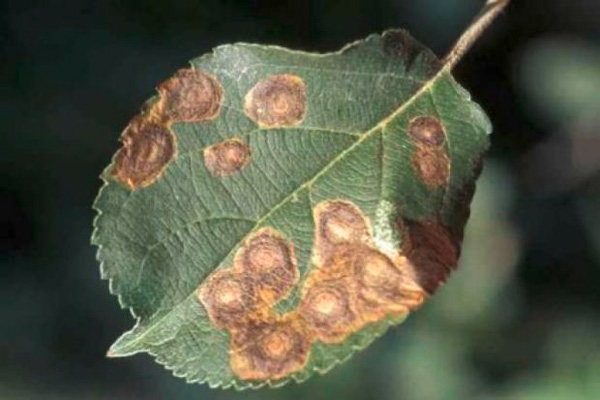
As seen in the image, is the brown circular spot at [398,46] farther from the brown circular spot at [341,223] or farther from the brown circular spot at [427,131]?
the brown circular spot at [341,223]

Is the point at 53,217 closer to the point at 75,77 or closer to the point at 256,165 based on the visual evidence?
the point at 75,77

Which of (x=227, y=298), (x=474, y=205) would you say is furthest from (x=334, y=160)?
(x=474, y=205)

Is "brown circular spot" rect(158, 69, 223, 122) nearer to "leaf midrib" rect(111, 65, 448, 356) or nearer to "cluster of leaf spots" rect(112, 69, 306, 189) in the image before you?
"cluster of leaf spots" rect(112, 69, 306, 189)

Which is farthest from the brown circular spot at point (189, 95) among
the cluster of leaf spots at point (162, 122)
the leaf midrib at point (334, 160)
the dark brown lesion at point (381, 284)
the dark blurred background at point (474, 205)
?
the dark blurred background at point (474, 205)

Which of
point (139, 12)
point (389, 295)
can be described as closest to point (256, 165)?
point (389, 295)

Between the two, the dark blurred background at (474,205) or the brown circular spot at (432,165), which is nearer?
the brown circular spot at (432,165)

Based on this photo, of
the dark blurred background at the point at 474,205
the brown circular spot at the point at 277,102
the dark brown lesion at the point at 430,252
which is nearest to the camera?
the dark brown lesion at the point at 430,252

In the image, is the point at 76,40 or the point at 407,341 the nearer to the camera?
the point at 407,341

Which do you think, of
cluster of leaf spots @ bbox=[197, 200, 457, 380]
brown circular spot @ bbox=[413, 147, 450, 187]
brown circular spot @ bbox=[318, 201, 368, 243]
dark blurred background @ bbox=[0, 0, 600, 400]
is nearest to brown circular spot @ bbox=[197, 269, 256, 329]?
cluster of leaf spots @ bbox=[197, 200, 457, 380]
